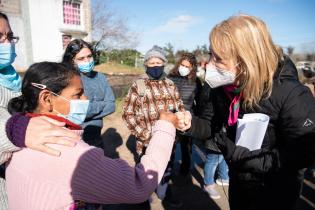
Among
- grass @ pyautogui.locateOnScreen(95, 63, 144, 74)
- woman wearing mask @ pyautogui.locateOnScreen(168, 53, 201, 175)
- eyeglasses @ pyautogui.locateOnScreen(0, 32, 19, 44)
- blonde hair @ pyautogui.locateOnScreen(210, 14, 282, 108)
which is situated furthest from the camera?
grass @ pyautogui.locateOnScreen(95, 63, 144, 74)

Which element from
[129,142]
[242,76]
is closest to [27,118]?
[242,76]

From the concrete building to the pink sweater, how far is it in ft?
82.9

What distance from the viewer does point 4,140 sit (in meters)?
1.28

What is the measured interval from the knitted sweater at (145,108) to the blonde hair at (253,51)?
1621 mm

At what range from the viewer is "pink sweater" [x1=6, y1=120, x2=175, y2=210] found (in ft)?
3.76

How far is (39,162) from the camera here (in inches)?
46.3

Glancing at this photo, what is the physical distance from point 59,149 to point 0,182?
98cm

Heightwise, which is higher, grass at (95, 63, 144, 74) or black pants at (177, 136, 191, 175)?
black pants at (177, 136, 191, 175)

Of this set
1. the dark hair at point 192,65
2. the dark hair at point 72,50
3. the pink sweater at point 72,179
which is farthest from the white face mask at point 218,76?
the dark hair at point 192,65

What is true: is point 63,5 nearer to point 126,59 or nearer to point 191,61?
point 126,59

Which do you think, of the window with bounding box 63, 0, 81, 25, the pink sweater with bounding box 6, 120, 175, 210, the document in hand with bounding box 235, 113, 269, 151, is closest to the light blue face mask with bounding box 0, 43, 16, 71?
the pink sweater with bounding box 6, 120, 175, 210

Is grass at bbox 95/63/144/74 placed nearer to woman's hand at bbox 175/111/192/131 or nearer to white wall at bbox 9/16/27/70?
white wall at bbox 9/16/27/70

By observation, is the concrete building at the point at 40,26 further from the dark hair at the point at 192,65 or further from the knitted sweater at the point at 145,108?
the knitted sweater at the point at 145,108

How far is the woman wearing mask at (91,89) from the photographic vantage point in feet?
10.4
